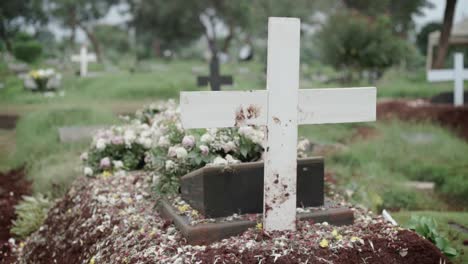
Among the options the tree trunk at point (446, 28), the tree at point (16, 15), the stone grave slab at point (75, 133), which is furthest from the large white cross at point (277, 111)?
the tree at point (16, 15)

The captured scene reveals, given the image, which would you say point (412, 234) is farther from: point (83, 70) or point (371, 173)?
point (83, 70)

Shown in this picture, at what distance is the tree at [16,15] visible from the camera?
37094mm

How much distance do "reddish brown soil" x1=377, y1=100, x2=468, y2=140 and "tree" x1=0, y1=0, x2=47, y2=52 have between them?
1159 inches

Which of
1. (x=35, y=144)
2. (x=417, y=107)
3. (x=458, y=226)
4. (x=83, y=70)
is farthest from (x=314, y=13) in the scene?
(x=458, y=226)

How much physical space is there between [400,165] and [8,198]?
491cm

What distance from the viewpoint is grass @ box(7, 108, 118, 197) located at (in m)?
6.38

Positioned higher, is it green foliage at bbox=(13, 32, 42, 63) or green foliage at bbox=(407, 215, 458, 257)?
green foliage at bbox=(13, 32, 42, 63)

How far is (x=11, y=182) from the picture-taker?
7227 millimetres

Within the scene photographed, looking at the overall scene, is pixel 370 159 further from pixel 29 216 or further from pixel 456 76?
pixel 29 216

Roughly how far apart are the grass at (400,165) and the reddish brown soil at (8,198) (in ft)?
10.6

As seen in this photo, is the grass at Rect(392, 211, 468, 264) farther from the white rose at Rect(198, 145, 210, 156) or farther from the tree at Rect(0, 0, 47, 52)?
the tree at Rect(0, 0, 47, 52)

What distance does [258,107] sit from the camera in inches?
118

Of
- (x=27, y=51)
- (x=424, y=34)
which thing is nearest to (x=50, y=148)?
(x=27, y=51)

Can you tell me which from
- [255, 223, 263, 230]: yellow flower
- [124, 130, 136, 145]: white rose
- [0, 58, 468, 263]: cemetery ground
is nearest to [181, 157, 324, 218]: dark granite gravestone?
[255, 223, 263, 230]: yellow flower
